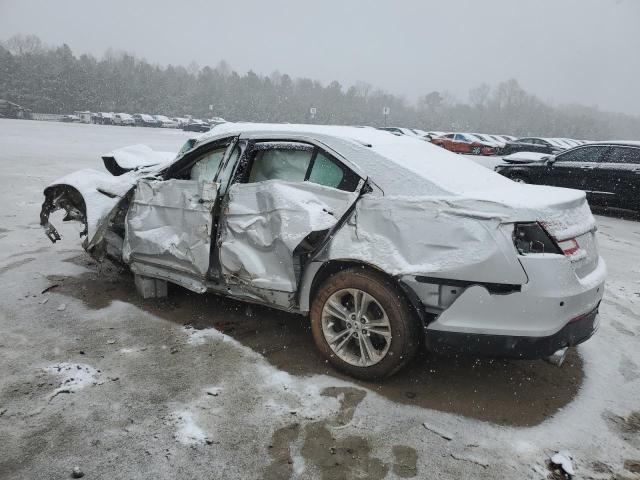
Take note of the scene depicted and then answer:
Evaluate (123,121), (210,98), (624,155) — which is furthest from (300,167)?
(210,98)

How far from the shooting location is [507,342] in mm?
2789

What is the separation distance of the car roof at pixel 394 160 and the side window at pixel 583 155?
8.08 meters

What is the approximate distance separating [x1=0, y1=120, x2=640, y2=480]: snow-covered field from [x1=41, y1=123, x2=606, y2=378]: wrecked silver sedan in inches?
14.9

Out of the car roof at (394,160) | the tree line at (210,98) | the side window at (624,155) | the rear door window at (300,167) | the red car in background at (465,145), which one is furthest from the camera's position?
the tree line at (210,98)

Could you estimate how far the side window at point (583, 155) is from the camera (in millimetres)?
10430

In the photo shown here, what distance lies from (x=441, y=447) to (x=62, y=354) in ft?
8.76

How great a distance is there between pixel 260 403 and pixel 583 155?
10179 millimetres

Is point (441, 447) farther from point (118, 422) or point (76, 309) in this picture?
point (76, 309)

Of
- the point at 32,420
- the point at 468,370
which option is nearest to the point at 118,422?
the point at 32,420

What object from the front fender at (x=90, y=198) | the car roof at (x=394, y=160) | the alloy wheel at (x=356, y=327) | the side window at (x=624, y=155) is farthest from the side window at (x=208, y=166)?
the side window at (x=624, y=155)

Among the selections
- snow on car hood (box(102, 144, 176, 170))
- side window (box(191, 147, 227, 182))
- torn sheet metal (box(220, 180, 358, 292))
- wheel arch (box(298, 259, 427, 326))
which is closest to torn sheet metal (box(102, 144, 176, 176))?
snow on car hood (box(102, 144, 176, 170))

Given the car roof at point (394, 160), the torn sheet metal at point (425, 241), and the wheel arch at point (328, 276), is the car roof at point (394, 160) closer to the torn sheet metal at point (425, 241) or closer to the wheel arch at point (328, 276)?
the torn sheet metal at point (425, 241)

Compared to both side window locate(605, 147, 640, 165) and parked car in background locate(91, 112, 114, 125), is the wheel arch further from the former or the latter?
parked car in background locate(91, 112, 114, 125)

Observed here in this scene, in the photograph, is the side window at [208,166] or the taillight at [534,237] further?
the side window at [208,166]
